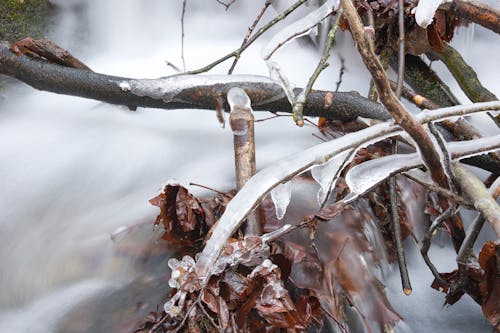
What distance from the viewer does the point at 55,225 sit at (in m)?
1.86

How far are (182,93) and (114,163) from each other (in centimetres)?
52

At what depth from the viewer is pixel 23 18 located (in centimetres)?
326

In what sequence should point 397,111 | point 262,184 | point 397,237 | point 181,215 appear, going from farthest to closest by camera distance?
point 397,237, point 181,215, point 262,184, point 397,111

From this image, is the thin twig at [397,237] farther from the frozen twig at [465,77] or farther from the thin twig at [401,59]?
the frozen twig at [465,77]

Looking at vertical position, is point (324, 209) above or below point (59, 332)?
above

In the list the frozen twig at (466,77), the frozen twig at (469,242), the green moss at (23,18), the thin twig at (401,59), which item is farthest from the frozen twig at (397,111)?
the green moss at (23,18)

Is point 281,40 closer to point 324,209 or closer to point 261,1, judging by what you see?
point 324,209

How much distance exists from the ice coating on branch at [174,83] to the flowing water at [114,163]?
0.33 meters

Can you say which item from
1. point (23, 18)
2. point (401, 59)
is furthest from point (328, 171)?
point (23, 18)

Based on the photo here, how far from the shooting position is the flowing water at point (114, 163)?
1.53m

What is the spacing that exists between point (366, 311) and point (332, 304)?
5.5 inches

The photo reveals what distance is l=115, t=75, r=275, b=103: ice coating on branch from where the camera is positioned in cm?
191

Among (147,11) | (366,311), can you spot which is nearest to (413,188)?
(366,311)

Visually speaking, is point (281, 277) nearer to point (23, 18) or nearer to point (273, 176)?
point (273, 176)
